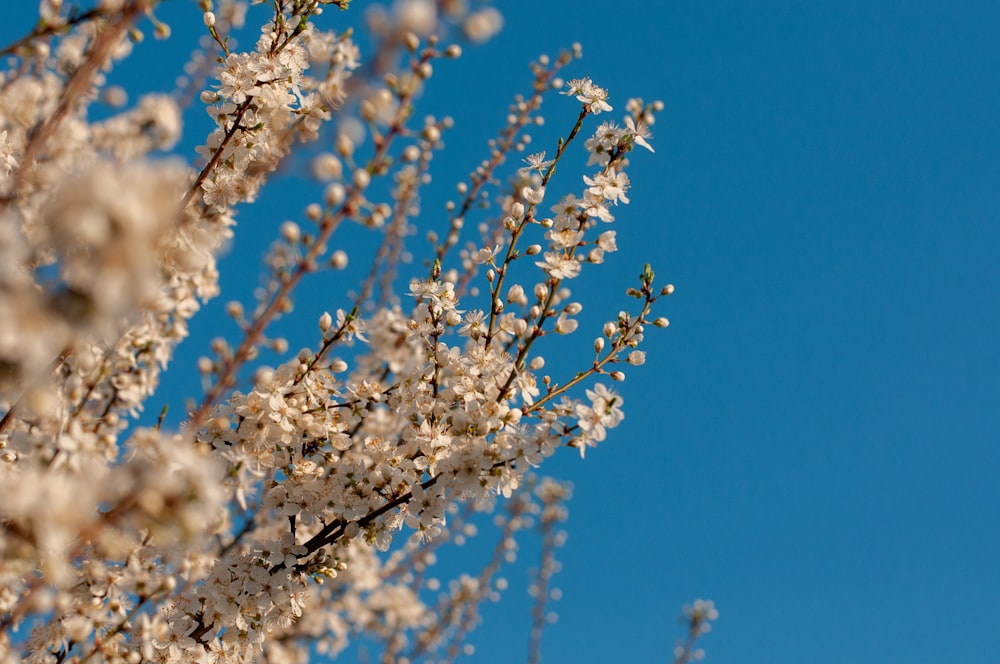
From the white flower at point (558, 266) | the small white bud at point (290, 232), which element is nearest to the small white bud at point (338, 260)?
the small white bud at point (290, 232)

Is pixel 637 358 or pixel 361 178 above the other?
pixel 637 358

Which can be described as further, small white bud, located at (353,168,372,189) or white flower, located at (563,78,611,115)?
white flower, located at (563,78,611,115)

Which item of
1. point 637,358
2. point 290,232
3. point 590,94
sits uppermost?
point 590,94

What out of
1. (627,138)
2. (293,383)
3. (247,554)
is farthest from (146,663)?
(627,138)

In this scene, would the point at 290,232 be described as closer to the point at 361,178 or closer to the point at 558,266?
the point at 361,178

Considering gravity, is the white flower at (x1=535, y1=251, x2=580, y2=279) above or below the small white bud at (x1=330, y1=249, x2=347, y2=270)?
above

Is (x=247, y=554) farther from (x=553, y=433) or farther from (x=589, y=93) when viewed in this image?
(x=589, y=93)

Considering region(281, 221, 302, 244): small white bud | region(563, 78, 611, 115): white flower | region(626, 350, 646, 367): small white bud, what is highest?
region(563, 78, 611, 115): white flower

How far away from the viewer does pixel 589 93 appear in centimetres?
319

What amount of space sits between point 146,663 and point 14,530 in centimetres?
165

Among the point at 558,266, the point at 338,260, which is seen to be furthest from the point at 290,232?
the point at 558,266

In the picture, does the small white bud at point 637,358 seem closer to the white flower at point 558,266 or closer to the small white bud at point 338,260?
the white flower at point 558,266

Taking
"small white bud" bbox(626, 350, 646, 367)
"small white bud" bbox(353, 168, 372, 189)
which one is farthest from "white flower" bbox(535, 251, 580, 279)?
"small white bud" bbox(353, 168, 372, 189)

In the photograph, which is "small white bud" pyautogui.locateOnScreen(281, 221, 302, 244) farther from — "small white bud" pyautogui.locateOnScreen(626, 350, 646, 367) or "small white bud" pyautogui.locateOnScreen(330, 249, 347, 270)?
"small white bud" pyautogui.locateOnScreen(626, 350, 646, 367)
